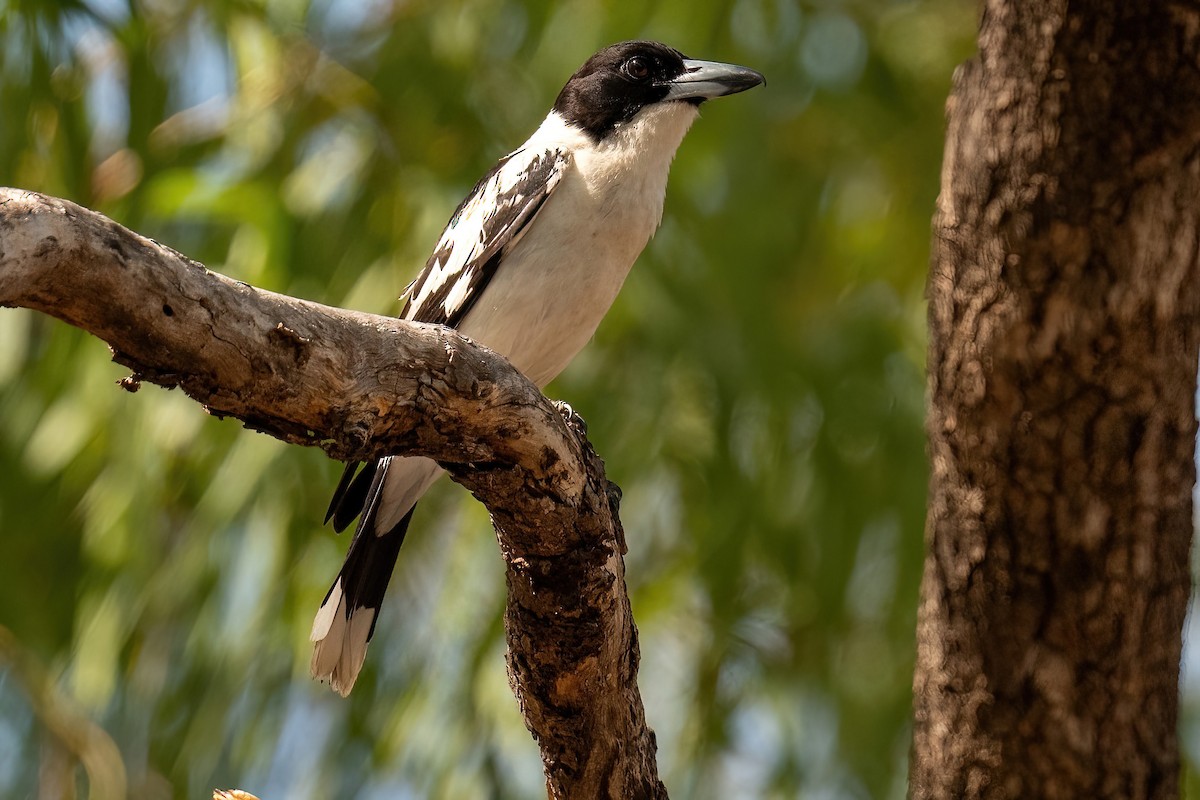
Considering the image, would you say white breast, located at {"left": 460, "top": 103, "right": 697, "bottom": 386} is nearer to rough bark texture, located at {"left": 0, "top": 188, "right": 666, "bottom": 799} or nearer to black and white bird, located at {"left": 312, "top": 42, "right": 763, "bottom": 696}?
black and white bird, located at {"left": 312, "top": 42, "right": 763, "bottom": 696}

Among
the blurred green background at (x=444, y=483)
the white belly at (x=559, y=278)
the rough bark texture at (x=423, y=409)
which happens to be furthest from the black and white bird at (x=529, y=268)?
the blurred green background at (x=444, y=483)

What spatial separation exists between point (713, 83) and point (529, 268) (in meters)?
0.66

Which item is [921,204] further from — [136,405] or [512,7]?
[136,405]

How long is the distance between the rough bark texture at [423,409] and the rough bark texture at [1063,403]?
1.92 ft

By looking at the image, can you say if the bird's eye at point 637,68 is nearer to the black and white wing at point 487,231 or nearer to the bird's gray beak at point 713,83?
the bird's gray beak at point 713,83

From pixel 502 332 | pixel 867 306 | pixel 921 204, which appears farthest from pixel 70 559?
pixel 921 204

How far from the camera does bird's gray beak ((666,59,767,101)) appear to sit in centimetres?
315

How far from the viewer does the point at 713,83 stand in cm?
316

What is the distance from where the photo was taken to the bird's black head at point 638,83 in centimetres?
315

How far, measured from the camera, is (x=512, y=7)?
13.4 ft

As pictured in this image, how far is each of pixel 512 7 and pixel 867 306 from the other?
1303 millimetres

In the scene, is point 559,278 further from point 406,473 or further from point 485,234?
point 406,473

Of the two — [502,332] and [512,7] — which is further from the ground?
[512,7]

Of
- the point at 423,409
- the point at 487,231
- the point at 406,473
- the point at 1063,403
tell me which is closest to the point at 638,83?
the point at 487,231
